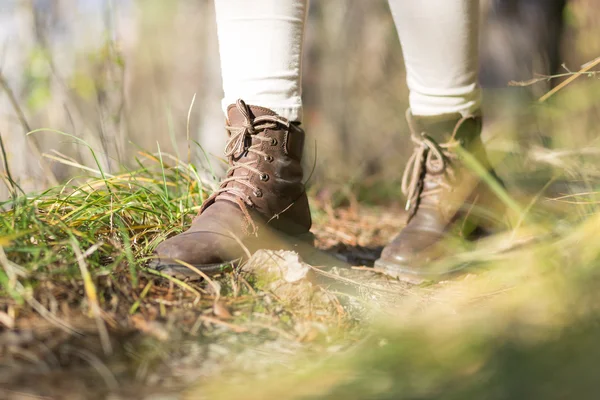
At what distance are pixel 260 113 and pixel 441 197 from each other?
0.59 m

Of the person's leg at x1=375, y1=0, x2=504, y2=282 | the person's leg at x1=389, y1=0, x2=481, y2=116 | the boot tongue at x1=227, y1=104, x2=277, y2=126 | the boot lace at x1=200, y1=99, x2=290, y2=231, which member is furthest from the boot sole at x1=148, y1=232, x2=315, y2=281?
the person's leg at x1=389, y1=0, x2=481, y2=116

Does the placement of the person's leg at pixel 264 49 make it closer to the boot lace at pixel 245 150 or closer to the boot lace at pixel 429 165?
the boot lace at pixel 245 150

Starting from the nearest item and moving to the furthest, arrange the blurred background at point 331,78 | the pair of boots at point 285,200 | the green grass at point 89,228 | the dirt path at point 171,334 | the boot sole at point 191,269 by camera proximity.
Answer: the dirt path at point 171,334, the green grass at point 89,228, the boot sole at point 191,269, the pair of boots at point 285,200, the blurred background at point 331,78

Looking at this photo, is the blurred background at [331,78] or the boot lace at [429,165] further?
the blurred background at [331,78]

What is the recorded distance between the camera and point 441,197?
1538 millimetres

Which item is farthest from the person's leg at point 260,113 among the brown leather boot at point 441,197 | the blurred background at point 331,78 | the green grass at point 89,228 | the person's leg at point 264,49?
the blurred background at point 331,78

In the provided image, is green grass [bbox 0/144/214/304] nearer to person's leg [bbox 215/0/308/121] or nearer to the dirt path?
the dirt path

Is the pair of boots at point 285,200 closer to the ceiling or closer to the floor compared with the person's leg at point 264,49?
closer to the floor

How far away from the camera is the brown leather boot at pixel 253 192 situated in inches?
47.3

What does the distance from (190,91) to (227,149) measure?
213 inches

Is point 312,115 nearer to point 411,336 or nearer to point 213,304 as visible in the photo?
point 213,304

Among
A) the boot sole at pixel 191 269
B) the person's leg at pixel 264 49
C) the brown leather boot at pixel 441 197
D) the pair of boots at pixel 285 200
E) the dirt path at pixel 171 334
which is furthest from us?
the brown leather boot at pixel 441 197

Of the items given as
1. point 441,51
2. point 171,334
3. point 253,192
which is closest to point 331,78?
point 441,51

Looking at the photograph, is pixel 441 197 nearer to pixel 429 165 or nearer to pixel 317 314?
pixel 429 165
